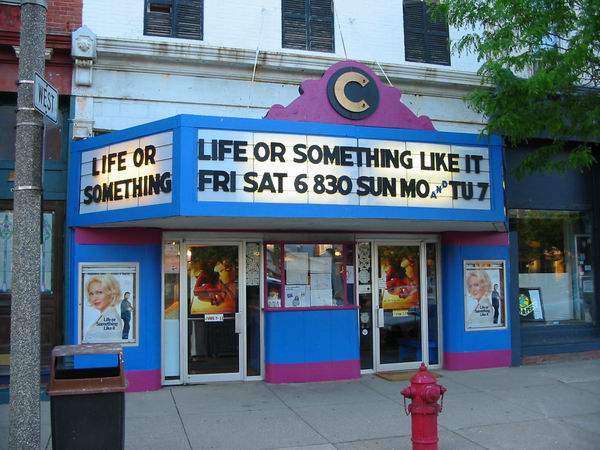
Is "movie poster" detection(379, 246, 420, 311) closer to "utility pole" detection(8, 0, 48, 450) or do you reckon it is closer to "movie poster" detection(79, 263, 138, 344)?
"movie poster" detection(79, 263, 138, 344)

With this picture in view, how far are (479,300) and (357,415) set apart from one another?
4.04 meters

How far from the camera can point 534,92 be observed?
7.54 m

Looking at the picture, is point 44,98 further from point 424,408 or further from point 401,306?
point 401,306

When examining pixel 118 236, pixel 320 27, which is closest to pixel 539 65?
pixel 320 27

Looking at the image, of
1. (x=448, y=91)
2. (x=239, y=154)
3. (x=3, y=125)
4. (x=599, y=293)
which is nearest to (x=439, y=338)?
(x=599, y=293)

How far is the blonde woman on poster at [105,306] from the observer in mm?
8836

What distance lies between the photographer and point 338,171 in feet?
27.0

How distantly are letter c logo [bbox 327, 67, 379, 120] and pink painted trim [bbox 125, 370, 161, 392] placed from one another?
481cm

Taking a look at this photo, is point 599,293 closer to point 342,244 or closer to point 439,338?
point 439,338

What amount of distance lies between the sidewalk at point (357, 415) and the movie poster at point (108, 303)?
0.98 metres

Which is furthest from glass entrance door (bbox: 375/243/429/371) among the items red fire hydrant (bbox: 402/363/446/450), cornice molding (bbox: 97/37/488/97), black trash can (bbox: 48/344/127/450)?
black trash can (bbox: 48/344/127/450)

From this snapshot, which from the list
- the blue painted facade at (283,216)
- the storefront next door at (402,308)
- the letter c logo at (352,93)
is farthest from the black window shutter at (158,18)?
the storefront next door at (402,308)

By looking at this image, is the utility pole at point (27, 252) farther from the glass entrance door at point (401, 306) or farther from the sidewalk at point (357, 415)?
the glass entrance door at point (401, 306)

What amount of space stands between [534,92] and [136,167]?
5310mm
